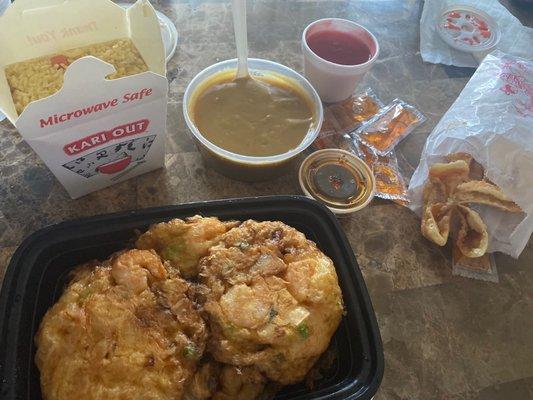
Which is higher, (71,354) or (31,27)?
(31,27)

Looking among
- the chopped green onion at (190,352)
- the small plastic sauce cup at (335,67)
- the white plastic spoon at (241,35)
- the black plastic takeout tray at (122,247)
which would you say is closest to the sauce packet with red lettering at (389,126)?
the small plastic sauce cup at (335,67)

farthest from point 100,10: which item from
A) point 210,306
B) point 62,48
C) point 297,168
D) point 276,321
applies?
point 276,321

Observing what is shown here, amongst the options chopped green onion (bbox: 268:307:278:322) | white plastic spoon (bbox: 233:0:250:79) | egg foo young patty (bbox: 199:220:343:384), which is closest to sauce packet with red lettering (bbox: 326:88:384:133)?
white plastic spoon (bbox: 233:0:250:79)

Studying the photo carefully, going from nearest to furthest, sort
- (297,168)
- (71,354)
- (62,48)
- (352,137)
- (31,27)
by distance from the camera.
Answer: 1. (71,354)
2. (31,27)
3. (62,48)
4. (297,168)
5. (352,137)

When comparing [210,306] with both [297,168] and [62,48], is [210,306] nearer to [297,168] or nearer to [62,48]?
[297,168]

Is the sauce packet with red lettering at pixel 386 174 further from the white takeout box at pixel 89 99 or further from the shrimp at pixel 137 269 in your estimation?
the shrimp at pixel 137 269

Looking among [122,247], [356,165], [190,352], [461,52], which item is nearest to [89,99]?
[122,247]

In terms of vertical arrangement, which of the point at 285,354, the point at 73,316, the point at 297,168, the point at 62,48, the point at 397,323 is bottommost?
the point at 397,323

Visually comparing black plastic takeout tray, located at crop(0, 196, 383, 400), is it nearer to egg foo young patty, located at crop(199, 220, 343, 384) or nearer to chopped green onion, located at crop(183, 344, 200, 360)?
egg foo young patty, located at crop(199, 220, 343, 384)
